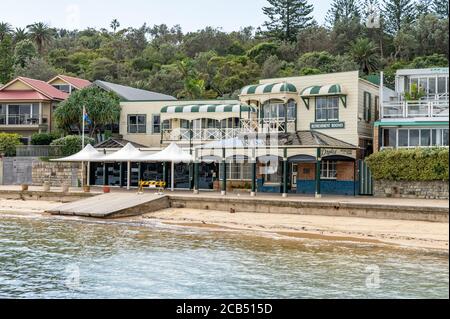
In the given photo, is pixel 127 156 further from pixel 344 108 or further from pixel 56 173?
pixel 344 108

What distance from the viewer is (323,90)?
32969 millimetres

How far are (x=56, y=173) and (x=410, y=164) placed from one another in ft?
76.1

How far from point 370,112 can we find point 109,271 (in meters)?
21.6

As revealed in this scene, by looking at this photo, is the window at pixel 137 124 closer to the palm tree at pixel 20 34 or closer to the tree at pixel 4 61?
the tree at pixel 4 61

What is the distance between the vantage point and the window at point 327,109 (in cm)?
3312

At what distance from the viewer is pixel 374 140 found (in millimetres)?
32469

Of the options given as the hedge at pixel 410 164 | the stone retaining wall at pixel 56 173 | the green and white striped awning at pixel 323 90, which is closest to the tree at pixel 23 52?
the stone retaining wall at pixel 56 173

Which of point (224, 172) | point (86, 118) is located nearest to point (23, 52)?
point (86, 118)

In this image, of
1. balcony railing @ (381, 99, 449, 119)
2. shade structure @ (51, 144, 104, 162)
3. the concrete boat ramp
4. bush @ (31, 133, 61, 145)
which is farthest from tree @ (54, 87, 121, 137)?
balcony railing @ (381, 99, 449, 119)

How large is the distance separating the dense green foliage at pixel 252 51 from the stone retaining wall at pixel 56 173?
19.8m

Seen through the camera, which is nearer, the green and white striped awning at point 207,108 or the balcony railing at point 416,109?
the balcony railing at point 416,109

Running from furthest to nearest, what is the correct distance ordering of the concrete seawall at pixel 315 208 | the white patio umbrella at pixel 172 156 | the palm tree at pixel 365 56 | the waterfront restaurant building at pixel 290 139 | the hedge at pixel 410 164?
the palm tree at pixel 365 56 < the white patio umbrella at pixel 172 156 < the waterfront restaurant building at pixel 290 139 < the hedge at pixel 410 164 < the concrete seawall at pixel 315 208
